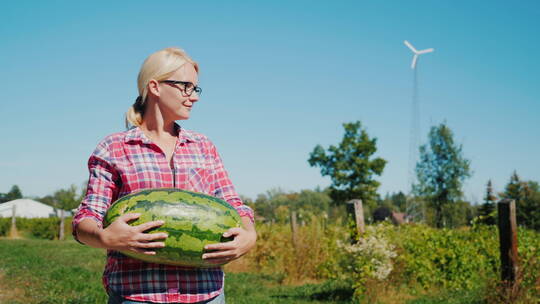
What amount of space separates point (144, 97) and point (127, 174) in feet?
1.48

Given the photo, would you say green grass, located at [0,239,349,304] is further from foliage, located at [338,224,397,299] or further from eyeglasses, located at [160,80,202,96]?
eyeglasses, located at [160,80,202,96]

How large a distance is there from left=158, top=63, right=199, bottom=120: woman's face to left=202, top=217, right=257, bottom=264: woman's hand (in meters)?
0.68

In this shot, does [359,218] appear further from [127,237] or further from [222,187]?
[127,237]

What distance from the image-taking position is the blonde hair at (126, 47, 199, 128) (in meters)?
2.41

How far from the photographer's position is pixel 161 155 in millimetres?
2400

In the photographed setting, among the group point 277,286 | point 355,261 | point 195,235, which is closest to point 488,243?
point 355,261

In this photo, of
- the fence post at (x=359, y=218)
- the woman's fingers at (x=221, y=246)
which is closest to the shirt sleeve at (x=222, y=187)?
the woman's fingers at (x=221, y=246)

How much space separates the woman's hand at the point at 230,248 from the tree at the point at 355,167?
1675 inches

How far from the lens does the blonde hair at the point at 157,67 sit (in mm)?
2412

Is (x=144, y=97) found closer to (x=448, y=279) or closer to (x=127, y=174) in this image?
(x=127, y=174)

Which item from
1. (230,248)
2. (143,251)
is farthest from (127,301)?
(230,248)

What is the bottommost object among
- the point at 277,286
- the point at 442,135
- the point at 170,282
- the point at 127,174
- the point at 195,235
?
the point at 277,286

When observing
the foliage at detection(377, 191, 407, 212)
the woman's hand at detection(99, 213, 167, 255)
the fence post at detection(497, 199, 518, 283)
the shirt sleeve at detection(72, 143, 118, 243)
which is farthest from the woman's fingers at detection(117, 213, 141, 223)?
the foliage at detection(377, 191, 407, 212)

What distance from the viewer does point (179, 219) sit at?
2.22m
